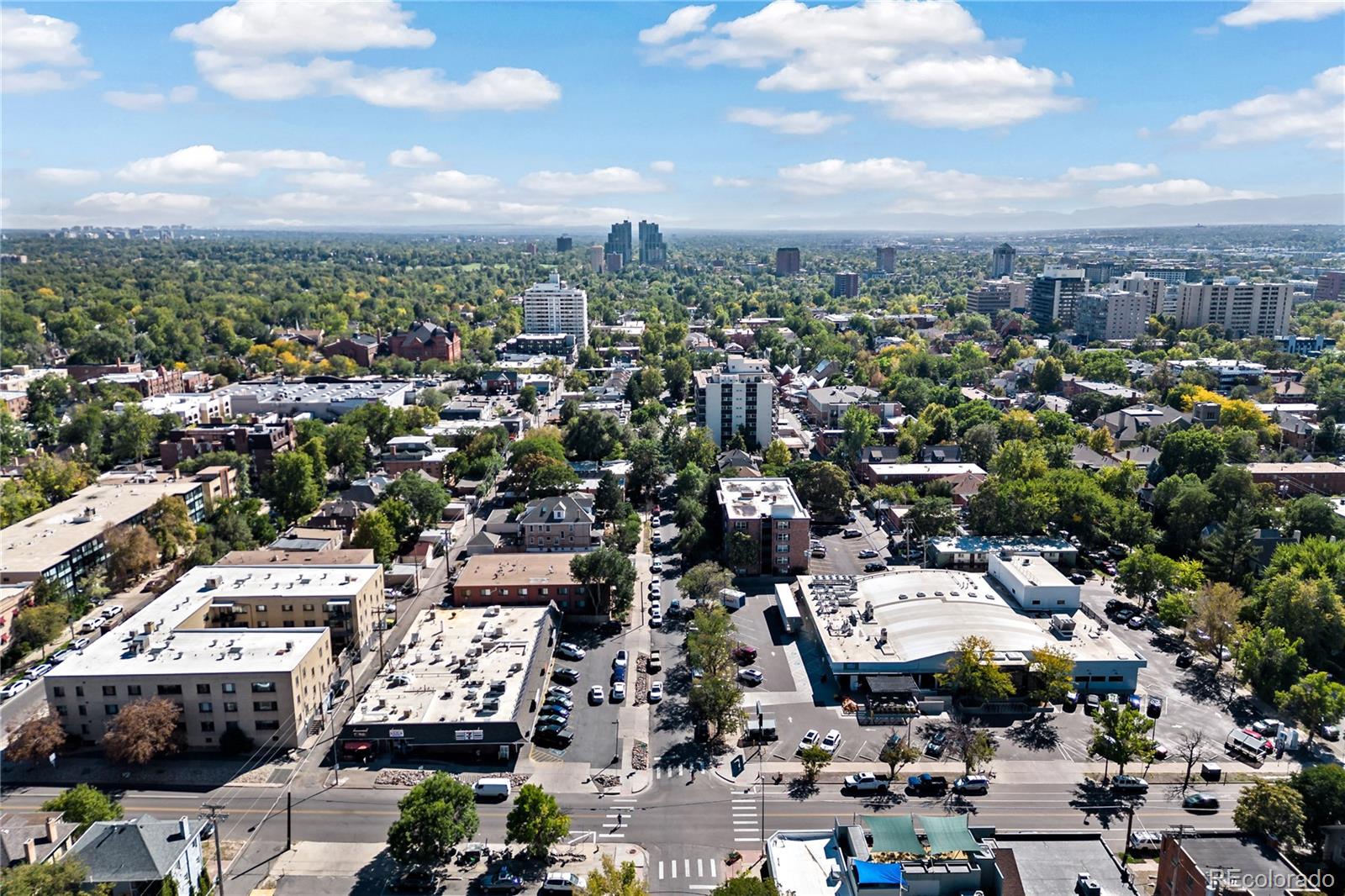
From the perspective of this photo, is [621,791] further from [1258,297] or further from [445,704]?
[1258,297]

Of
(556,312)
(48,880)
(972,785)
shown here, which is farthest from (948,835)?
(556,312)

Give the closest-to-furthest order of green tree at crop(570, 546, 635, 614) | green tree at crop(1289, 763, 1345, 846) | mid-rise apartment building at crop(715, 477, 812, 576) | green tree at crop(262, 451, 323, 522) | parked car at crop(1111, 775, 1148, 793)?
green tree at crop(1289, 763, 1345, 846)
parked car at crop(1111, 775, 1148, 793)
green tree at crop(570, 546, 635, 614)
mid-rise apartment building at crop(715, 477, 812, 576)
green tree at crop(262, 451, 323, 522)

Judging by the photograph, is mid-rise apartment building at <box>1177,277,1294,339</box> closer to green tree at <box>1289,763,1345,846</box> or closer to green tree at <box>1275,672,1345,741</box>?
green tree at <box>1275,672,1345,741</box>

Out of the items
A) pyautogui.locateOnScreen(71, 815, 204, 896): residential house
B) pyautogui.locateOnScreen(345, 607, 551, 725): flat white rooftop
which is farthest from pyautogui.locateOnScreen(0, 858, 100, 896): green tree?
pyautogui.locateOnScreen(345, 607, 551, 725): flat white rooftop

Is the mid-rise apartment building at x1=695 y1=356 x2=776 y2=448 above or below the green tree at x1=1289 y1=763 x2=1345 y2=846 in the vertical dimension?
above

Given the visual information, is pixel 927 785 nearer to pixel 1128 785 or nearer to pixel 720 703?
pixel 1128 785

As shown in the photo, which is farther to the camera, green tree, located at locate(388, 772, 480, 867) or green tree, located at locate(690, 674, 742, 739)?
green tree, located at locate(690, 674, 742, 739)

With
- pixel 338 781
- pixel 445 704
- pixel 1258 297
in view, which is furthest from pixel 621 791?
pixel 1258 297

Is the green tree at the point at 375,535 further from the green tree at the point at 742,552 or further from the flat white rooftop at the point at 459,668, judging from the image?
the green tree at the point at 742,552
